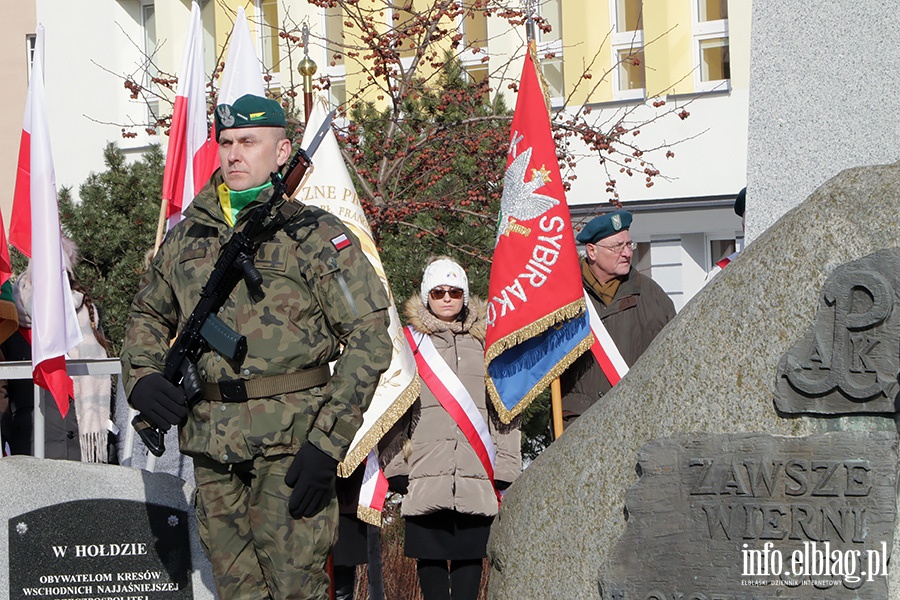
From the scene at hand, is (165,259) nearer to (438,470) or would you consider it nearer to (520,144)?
(438,470)

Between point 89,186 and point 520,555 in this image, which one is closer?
point 520,555

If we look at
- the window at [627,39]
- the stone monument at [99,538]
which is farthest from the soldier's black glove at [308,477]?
the window at [627,39]

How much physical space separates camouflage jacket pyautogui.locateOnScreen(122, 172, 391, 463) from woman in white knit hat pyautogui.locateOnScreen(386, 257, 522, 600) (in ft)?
5.57

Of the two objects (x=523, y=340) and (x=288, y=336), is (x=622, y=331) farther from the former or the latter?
(x=288, y=336)

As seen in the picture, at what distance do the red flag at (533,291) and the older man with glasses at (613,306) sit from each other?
20 cm

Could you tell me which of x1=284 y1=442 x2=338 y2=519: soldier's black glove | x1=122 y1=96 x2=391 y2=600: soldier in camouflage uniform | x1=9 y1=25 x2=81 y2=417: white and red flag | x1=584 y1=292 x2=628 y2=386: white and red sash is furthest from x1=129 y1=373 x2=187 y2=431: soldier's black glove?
x1=584 y1=292 x2=628 y2=386: white and red sash

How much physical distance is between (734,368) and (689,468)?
0.32 metres

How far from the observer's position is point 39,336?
20.7 ft

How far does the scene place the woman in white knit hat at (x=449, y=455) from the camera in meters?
5.85

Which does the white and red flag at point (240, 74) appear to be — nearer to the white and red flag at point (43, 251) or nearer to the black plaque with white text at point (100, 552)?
the white and red flag at point (43, 251)

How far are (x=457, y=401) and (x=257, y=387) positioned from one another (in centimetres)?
190

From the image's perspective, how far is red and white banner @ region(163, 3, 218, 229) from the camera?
686 centimetres

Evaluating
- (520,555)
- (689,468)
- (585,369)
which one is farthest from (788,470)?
(585,369)

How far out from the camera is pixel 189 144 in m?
6.86
